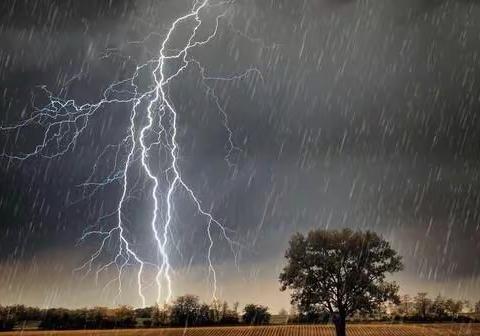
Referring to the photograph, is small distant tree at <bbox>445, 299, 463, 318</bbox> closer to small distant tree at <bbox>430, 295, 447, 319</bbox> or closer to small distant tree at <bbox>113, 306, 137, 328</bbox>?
small distant tree at <bbox>430, 295, 447, 319</bbox>

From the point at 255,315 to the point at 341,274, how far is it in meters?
27.0

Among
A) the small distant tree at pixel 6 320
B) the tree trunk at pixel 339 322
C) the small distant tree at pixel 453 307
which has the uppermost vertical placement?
the small distant tree at pixel 453 307

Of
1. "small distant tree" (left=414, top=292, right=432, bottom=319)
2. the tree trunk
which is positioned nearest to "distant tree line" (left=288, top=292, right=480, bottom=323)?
"small distant tree" (left=414, top=292, right=432, bottom=319)

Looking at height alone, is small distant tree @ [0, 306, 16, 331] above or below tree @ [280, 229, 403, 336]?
below

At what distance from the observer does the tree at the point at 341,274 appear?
95.2ft

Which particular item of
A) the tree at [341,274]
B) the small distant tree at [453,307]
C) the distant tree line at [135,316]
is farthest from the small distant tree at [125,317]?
the small distant tree at [453,307]

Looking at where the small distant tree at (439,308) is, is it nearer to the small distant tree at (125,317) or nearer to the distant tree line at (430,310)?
the distant tree line at (430,310)

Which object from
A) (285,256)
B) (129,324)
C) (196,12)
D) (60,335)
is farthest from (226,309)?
(196,12)

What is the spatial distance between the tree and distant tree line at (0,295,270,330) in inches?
980

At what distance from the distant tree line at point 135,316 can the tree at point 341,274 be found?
24882 millimetres

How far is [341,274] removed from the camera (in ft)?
96.6

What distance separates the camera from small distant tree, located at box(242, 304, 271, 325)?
53.7m

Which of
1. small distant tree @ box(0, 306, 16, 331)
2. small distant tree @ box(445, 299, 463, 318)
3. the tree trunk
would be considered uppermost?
small distant tree @ box(445, 299, 463, 318)

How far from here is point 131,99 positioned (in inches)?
1032
